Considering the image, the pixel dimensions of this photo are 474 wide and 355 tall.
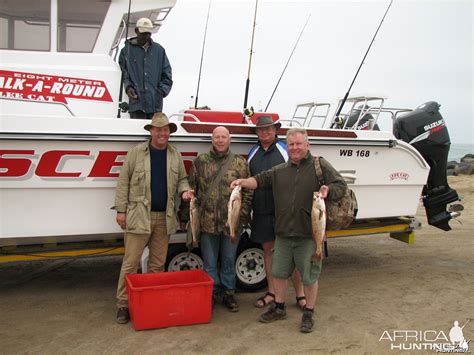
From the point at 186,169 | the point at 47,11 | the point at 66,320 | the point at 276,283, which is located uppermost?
the point at 47,11

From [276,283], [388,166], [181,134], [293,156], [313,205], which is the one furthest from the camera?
[388,166]

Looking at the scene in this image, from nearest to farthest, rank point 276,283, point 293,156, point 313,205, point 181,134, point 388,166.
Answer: point 313,205, point 293,156, point 276,283, point 181,134, point 388,166

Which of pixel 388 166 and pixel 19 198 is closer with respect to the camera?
pixel 19 198

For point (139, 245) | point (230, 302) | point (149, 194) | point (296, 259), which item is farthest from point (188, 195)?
point (230, 302)

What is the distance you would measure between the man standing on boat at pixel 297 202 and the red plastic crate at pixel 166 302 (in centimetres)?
65

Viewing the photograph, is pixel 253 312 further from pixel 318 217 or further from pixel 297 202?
pixel 318 217

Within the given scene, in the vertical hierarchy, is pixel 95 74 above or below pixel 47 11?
below

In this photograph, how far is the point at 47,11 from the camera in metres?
4.84

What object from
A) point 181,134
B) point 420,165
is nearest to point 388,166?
point 420,165

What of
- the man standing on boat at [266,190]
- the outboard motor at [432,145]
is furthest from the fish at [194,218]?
the outboard motor at [432,145]

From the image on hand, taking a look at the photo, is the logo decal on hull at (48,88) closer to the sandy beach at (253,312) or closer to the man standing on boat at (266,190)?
the man standing on boat at (266,190)

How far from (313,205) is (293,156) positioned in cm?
47

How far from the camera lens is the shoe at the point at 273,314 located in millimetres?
4273

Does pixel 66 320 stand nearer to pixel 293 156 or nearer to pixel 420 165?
pixel 293 156
